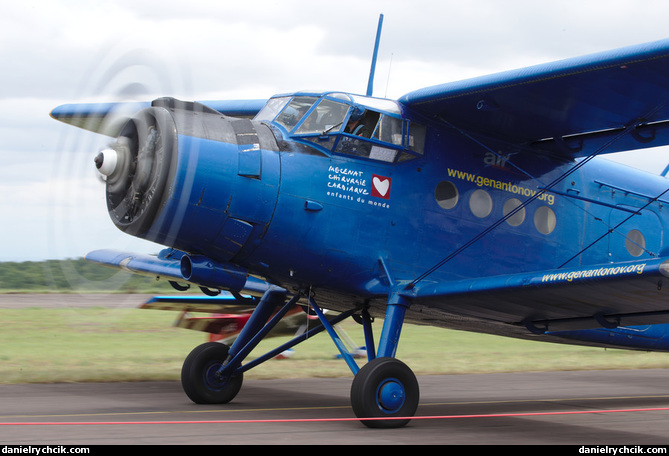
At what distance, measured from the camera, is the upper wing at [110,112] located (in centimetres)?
865

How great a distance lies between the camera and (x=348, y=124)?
887 centimetres

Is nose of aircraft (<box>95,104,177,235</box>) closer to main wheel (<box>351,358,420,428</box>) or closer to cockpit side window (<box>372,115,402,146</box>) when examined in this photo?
cockpit side window (<box>372,115,402,146</box>)

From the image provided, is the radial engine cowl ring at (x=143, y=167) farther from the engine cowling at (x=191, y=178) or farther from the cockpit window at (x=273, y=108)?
the cockpit window at (x=273, y=108)

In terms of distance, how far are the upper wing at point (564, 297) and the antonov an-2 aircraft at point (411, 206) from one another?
26mm

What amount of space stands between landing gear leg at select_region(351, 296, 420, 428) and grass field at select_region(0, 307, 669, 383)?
4.70m

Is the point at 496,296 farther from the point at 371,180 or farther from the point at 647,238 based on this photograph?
the point at 647,238

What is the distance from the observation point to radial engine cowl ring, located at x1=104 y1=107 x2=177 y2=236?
7832mm

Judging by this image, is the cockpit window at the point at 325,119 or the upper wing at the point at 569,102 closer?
the upper wing at the point at 569,102

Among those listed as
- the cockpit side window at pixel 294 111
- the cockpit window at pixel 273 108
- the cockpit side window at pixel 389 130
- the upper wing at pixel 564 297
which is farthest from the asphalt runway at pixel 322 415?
the cockpit window at pixel 273 108

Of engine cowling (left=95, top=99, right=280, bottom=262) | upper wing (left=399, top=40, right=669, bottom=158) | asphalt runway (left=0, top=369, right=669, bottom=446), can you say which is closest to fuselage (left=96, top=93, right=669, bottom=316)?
engine cowling (left=95, top=99, right=280, bottom=262)

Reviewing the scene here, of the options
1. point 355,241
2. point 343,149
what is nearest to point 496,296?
point 355,241

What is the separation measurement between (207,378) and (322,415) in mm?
1718

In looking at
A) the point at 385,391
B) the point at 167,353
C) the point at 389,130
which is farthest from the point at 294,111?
the point at 167,353

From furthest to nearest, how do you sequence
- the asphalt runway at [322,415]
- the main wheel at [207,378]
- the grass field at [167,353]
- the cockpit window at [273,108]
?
the grass field at [167,353]
the main wheel at [207,378]
the cockpit window at [273,108]
the asphalt runway at [322,415]
